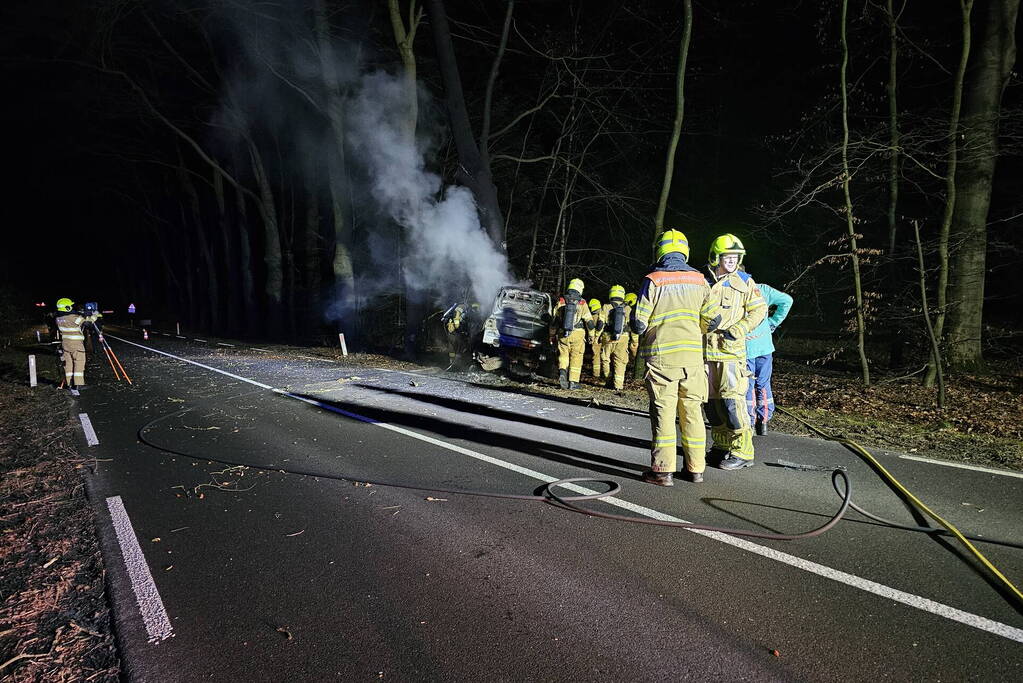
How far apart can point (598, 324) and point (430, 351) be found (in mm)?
7609

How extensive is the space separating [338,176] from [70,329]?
11.9 metres

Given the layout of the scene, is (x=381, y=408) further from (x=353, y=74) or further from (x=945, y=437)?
(x=353, y=74)

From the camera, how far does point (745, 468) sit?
5.72 m

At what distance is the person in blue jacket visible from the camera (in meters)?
6.47

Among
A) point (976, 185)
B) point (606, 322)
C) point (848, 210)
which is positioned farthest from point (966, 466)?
point (976, 185)

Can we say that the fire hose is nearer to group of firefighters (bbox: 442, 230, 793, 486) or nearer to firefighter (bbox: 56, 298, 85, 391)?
group of firefighters (bbox: 442, 230, 793, 486)

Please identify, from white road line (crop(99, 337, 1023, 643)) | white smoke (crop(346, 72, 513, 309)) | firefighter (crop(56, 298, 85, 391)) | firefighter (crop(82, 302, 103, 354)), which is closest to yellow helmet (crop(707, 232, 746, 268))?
white road line (crop(99, 337, 1023, 643))

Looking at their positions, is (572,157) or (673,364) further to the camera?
(572,157)

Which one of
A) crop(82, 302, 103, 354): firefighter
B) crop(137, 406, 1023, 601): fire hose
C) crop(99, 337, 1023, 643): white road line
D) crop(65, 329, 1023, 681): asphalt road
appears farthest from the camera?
crop(82, 302, 103, 354): firefighter

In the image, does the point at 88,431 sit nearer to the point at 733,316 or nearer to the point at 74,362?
the point at 74,362

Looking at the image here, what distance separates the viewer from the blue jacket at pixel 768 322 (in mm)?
6496

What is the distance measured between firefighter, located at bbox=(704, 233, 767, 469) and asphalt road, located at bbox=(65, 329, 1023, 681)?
30 cm

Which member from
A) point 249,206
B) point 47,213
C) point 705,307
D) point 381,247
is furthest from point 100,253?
point 705,307

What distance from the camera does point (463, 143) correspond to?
611 inches
